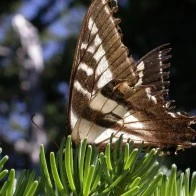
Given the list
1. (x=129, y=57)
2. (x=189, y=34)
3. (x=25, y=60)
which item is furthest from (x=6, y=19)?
(x=129, y=57)

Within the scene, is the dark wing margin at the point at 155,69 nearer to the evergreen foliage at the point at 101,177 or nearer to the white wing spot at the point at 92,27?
the white wing spot at the point at 92,27

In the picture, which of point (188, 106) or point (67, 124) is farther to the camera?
point (188, 106)

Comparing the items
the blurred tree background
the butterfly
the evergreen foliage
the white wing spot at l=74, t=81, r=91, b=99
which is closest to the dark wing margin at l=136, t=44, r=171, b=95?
the butterfly

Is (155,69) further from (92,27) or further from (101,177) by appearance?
(101,177)

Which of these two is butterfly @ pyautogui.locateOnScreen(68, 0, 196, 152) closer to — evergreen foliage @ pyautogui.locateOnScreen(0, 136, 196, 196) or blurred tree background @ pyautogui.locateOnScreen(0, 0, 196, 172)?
evergreen foliage @ pyautogui.locateOnScreen(0, 136, 196, 196)

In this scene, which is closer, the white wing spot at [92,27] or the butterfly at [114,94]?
the butterfly at [114,94]

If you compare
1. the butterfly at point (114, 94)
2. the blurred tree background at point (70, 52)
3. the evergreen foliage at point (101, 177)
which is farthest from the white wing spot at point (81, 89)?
the blurred tree background at point (70, 52)

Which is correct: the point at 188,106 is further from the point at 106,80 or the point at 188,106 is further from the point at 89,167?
the point at 89,167

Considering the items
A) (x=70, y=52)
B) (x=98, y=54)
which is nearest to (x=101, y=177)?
(x=98, y=54)
